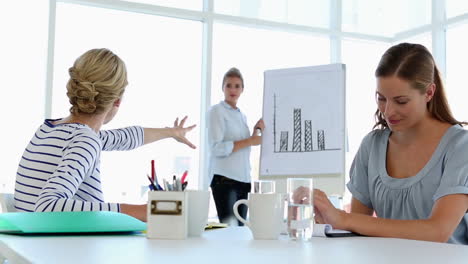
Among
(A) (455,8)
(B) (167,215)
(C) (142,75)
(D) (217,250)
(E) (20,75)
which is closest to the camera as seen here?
(D) (217,250)

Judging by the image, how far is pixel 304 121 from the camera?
144 inches

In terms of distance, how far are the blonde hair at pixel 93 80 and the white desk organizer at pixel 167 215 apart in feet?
1.86

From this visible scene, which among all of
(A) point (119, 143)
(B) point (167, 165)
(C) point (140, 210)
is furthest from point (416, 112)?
(B) point (167, 165)

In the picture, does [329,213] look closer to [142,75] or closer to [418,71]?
[418,71]

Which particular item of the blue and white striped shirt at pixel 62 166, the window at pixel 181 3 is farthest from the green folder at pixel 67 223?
the window at pixel 181 3

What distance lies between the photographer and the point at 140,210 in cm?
→ 134

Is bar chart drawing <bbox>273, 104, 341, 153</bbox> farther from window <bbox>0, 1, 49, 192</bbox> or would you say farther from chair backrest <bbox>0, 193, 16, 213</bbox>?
chair backrest <bbox>0, 193, 16, 213</bbox>

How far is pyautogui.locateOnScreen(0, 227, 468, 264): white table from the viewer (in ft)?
2.71

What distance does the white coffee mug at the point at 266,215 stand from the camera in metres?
1.17

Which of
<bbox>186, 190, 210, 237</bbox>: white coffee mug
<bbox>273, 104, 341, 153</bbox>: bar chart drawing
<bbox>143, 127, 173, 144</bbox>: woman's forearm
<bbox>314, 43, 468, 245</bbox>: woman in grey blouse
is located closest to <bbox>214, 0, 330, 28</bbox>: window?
<bbox>273, 104, 341, 153</bbox>: bar chart drawing

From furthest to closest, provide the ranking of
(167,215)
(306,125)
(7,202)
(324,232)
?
1. (306,125)
2. (7,202)
3. (324,232)
4. (167,215)

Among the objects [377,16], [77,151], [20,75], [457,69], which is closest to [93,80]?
[77,151]

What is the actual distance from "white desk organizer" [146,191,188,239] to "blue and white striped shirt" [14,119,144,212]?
23cm

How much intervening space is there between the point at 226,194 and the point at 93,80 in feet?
8.74
